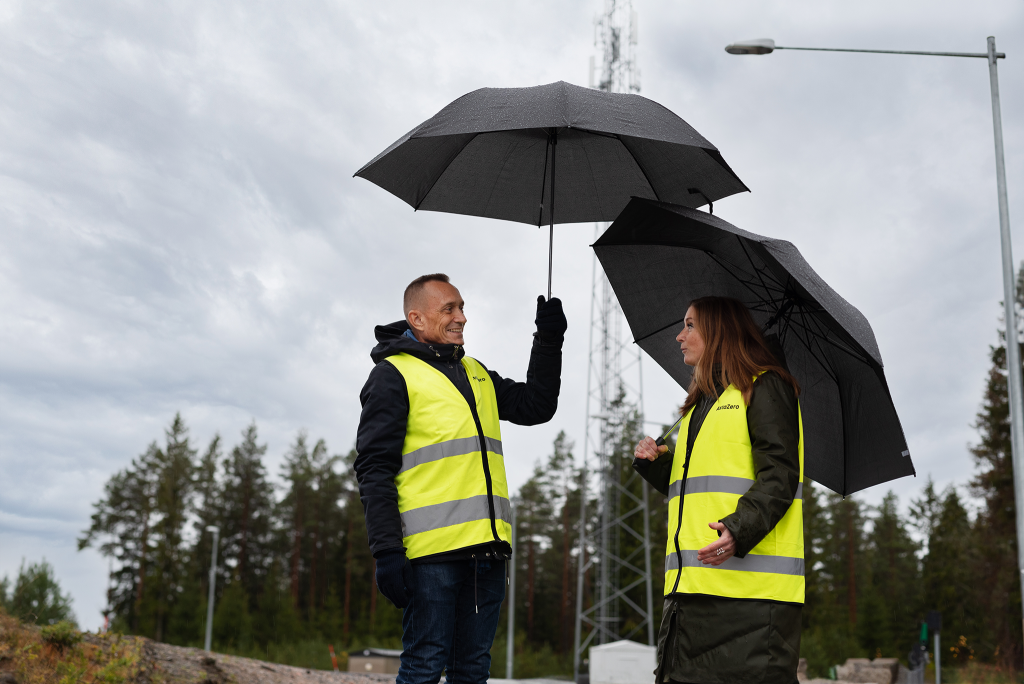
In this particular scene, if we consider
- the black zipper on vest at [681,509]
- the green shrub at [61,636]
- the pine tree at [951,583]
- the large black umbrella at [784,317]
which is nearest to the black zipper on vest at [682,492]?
the black zipper on vest at [681,509]

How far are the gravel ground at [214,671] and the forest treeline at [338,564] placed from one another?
107ft

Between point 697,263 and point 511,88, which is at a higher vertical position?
point 511,88

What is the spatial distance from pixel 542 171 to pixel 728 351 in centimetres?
190

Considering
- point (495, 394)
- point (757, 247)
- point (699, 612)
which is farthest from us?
point (495, 394)

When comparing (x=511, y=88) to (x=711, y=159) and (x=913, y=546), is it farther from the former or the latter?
(x=913, y=546)

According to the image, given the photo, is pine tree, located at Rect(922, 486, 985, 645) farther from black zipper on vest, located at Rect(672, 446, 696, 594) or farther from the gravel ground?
black zipper on vest, located at Rect(672, 446, 696, 594)

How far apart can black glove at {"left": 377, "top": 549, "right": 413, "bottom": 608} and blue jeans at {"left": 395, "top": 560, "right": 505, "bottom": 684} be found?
6cm

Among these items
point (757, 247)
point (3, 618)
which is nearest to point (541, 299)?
point (757, 247)

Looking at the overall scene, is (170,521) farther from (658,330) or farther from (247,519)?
(658,330)

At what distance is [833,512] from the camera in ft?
187

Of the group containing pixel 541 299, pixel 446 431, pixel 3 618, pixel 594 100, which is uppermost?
pixel 594 100

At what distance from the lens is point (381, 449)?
341cm

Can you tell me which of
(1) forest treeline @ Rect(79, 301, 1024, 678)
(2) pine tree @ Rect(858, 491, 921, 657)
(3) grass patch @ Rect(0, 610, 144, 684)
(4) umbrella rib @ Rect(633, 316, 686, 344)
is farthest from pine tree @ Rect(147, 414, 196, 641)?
(4) umbrella rib @ Rect(633, 316, 686, 344)

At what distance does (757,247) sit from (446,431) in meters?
1.54
